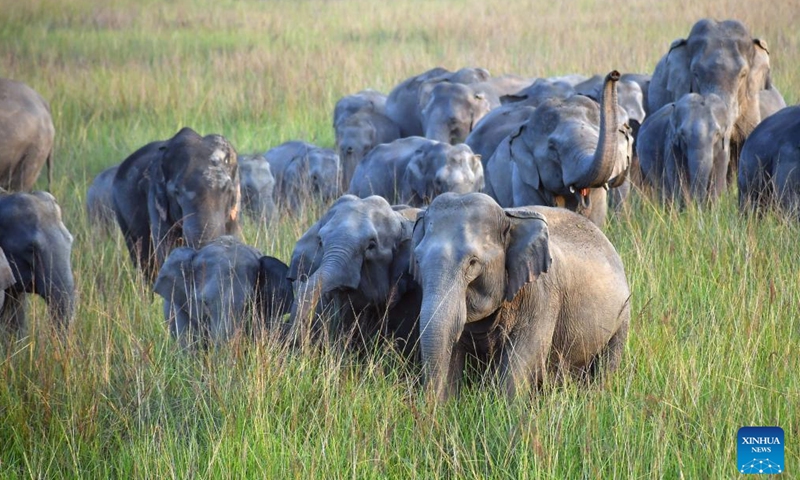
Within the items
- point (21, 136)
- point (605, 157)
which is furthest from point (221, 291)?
point (21, 136)

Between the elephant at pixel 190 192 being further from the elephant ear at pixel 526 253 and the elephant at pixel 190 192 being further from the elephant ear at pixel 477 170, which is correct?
the elephant ear at pixel 526 253

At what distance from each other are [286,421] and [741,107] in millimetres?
6494

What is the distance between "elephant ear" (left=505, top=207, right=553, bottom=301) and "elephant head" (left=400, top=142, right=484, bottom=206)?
416cm

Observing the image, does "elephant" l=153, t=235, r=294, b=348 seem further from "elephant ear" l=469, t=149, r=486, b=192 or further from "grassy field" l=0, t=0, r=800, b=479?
"elephant ear" l=469, t=149, r=486, b=192

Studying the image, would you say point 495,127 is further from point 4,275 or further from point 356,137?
point 4,275

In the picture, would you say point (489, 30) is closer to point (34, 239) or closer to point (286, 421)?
point (34, 239)

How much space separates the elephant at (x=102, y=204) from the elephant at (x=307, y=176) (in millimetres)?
1545

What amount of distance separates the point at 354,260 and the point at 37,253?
213cm

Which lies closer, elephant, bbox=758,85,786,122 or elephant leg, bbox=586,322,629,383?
elephant leg, bbox=586,322,629,383

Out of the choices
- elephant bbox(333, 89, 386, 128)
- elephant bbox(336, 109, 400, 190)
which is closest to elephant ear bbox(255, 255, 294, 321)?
elephant bbox(336, 109, 400, 190)

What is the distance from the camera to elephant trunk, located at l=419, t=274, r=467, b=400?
16.1 feet

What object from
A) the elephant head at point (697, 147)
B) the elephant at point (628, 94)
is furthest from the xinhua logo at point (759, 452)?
the elephant at point (628, 94)

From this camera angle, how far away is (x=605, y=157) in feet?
23.0

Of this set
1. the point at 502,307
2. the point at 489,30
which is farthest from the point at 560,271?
the point at 489,30
